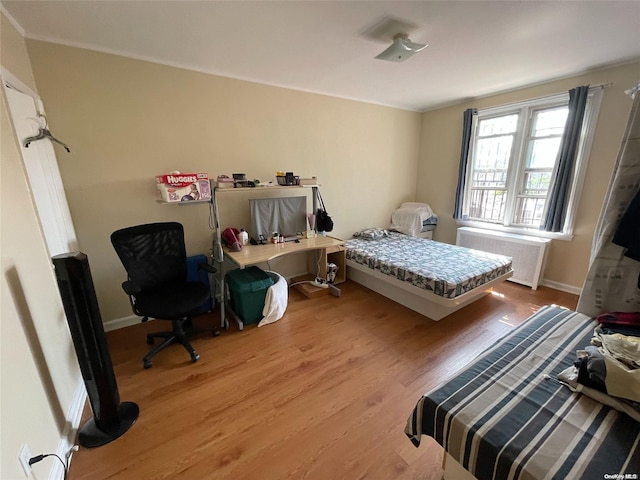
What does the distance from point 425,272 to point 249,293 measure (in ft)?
5.92

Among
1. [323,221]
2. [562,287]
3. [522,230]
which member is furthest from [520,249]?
[323,221]

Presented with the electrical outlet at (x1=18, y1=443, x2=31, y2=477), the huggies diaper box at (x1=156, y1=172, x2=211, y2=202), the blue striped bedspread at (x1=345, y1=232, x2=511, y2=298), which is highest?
the huggies diaper box at (x1=156, y1=172, x2=211, y2=202)

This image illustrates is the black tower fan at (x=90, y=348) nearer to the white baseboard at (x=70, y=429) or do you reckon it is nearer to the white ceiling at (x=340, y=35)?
the white baseboard at (x=70, y=429)

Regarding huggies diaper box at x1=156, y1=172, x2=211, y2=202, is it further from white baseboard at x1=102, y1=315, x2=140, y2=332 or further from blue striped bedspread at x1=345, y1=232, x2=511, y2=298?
blue striped bedspread at x1=345, y1=232, x2=511, y2=298

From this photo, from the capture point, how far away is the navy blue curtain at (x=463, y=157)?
3893mm

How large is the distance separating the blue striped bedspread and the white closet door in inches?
113

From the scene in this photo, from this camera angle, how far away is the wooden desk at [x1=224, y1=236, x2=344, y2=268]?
253 cm

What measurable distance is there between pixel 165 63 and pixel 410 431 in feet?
11.3

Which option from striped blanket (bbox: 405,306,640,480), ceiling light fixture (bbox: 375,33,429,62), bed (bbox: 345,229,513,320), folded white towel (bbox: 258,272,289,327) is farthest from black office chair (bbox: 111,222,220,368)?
ceiling light fixture (bbox: 375,33,429,62)

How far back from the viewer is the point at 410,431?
49.6 inches

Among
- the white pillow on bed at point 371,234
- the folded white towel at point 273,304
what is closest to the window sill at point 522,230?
the white pillow on bed at point 371,234

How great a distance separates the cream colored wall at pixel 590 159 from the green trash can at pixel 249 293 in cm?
341

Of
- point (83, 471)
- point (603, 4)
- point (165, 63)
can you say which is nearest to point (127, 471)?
point (83, 471)

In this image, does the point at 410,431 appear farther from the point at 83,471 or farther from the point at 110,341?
the point at 110,341
